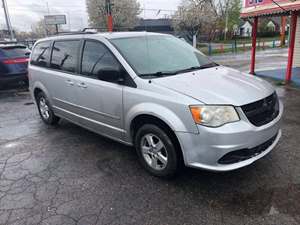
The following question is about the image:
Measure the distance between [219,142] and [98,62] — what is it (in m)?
2.10

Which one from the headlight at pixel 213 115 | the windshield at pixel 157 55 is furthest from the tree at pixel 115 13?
the headlight at pixel 213 115

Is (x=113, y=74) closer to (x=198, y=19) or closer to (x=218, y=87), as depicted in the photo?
(x=218, y=87)

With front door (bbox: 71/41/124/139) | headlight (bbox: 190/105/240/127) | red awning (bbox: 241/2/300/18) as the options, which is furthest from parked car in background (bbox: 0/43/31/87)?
red awning (bbox: 241/2/300/18)

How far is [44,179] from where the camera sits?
3475 millimetres

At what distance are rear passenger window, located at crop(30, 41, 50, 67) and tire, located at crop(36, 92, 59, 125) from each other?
629 millimetres

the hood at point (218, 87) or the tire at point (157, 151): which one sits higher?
the hood at point (218, 87)

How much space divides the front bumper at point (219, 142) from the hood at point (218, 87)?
248 mm

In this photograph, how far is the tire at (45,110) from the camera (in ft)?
17.4

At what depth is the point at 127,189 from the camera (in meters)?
3.16

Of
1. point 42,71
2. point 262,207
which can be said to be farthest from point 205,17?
point 262,207

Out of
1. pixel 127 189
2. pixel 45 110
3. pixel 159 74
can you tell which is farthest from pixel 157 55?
pixel 45 110

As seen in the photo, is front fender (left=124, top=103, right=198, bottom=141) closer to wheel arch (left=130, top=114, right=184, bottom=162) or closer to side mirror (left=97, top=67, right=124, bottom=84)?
wheel arch (left=130, top=114, right=184, bottom=162)

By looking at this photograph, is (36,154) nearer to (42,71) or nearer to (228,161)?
(42,71)

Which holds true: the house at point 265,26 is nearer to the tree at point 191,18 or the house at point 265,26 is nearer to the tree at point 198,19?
the tree at point 198,19
